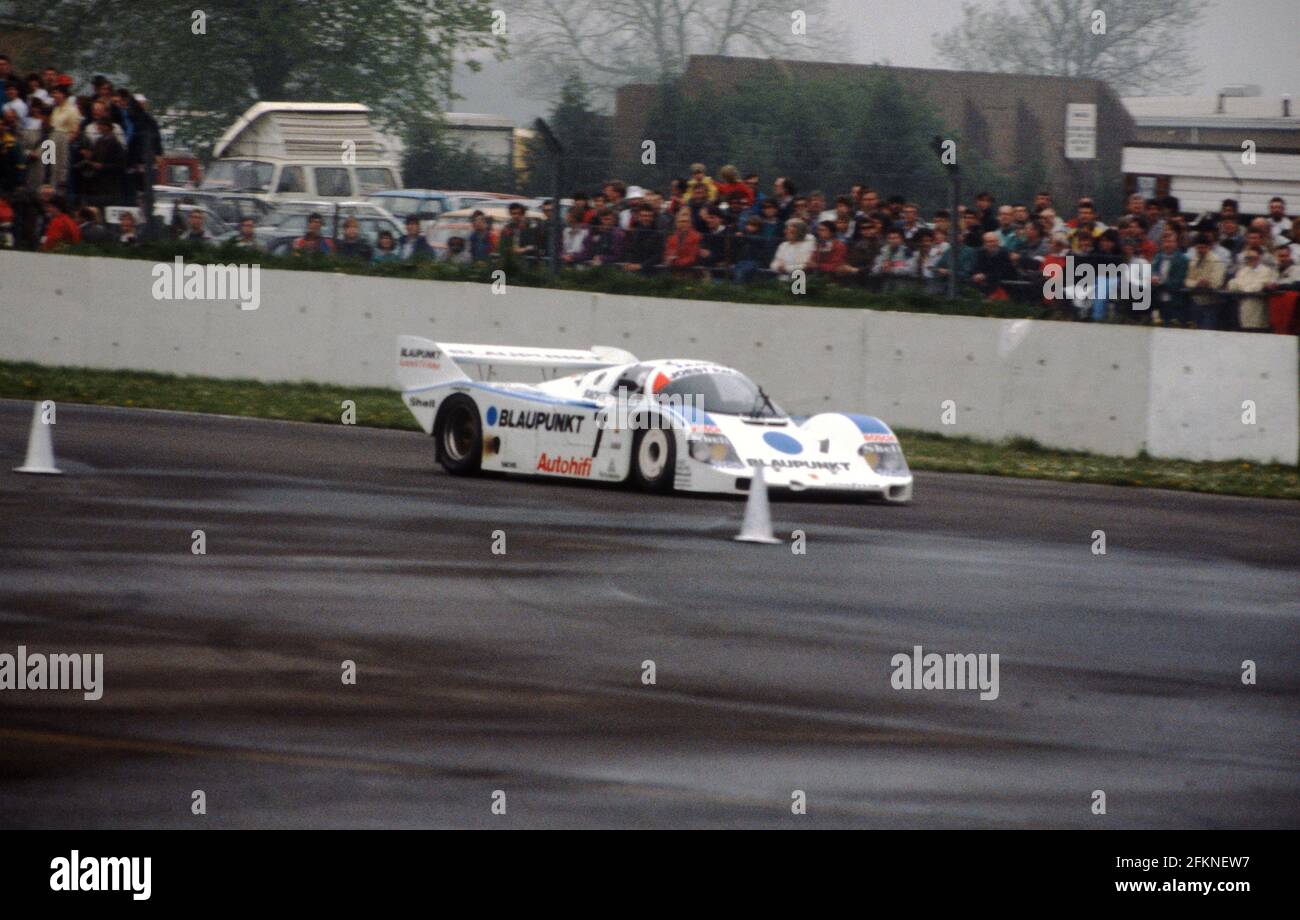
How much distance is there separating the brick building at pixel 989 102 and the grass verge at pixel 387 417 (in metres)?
7.94

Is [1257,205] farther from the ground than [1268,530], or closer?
farther from the ground

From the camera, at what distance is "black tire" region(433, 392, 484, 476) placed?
16.0 m

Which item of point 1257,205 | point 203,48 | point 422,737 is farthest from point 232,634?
point 203,48

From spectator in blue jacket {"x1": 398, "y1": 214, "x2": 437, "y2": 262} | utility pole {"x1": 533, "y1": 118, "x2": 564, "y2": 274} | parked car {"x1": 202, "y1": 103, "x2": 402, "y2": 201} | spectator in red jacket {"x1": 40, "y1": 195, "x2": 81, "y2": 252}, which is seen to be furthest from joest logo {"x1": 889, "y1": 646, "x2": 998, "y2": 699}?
parked car {"x1": 202, "y1": 103, "x2": 402, "y2": 201}

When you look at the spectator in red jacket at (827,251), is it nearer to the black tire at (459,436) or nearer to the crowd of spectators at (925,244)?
the crowd of spectators at (925,244)

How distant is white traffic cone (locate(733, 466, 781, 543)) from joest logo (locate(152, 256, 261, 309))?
407 inches

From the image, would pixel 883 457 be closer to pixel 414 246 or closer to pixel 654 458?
pixel 654 458

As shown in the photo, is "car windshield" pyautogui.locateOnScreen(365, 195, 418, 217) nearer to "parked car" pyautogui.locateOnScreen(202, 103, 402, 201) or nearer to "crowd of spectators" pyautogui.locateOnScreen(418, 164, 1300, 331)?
"parked car" pyautogui.locateOnScreen(202, 103, 402, 201)

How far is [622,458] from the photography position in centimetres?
1505

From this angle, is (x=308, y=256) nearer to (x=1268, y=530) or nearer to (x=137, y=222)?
(x=137, y=222)

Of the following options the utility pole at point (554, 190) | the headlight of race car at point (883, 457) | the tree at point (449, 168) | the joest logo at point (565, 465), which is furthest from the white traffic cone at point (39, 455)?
the tree at point (449, 168)

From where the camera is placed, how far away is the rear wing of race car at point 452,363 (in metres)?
16.4
